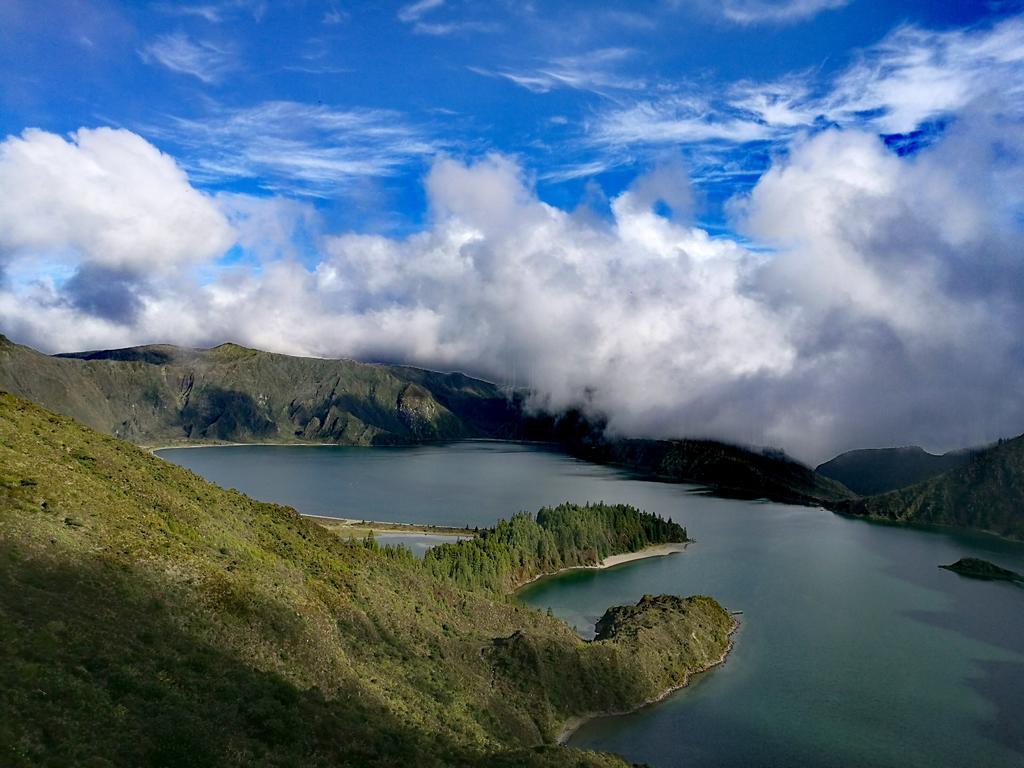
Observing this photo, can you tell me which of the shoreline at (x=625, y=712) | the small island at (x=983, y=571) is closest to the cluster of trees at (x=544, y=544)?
the shoreline at (x=625, y=712)

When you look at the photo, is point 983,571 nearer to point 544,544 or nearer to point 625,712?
point 544,544

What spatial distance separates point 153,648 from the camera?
37594mm

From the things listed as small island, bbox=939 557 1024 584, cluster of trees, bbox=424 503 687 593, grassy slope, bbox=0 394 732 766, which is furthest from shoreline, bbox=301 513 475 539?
small island, bbox=939 557 1024 584

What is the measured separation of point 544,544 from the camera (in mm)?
146250

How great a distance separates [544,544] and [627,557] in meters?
25.0

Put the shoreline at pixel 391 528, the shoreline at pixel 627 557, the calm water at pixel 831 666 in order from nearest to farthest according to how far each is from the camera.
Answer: the calm water at pixel 831 666
the shoreline at pixel 627 557
the shoreline at pixel 391 528

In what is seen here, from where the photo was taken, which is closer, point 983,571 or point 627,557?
point 983,571

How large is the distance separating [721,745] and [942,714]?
2985 cm

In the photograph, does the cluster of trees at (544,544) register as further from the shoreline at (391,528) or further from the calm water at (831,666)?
the shoreline at (391,528)

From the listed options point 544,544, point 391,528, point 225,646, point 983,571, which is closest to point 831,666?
point 544,544

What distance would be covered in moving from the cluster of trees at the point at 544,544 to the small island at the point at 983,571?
2512 inches

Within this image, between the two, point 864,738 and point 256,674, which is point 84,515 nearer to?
point 256,674

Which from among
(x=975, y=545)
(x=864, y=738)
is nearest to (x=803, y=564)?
(x=975, y=545)

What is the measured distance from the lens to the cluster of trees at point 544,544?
119562mm
